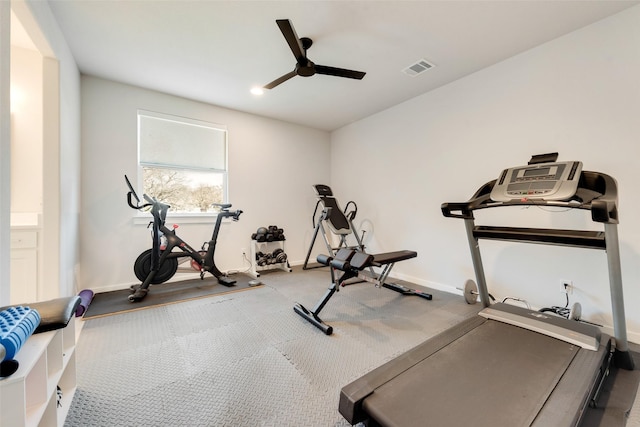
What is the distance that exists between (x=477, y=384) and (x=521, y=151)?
258 centimetres

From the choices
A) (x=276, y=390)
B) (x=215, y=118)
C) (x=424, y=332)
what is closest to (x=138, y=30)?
(x=215, y=118)

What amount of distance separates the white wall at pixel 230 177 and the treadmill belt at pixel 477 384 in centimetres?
360

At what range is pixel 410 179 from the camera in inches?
155

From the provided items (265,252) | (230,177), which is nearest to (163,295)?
(265,252)

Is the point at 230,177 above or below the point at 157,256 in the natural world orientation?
above

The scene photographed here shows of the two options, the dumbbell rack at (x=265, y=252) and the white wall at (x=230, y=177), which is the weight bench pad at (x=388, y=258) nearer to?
the dumbbell rack at (x=265, y=252)

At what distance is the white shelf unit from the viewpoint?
835 mm

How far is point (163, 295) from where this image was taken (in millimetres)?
3268

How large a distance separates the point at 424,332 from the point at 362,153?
3.35 metres

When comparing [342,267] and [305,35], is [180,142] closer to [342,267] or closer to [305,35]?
[305,35]

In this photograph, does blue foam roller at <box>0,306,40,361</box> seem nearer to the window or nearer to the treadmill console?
the treadmill console

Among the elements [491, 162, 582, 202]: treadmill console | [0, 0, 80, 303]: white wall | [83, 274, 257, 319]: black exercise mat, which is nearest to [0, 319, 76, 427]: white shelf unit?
[0, 0, 80, 303]: white wall

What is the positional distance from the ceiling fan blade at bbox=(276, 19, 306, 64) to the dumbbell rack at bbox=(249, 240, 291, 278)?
2.98 metres

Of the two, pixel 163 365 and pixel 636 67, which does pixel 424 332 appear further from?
pixel 636 67
